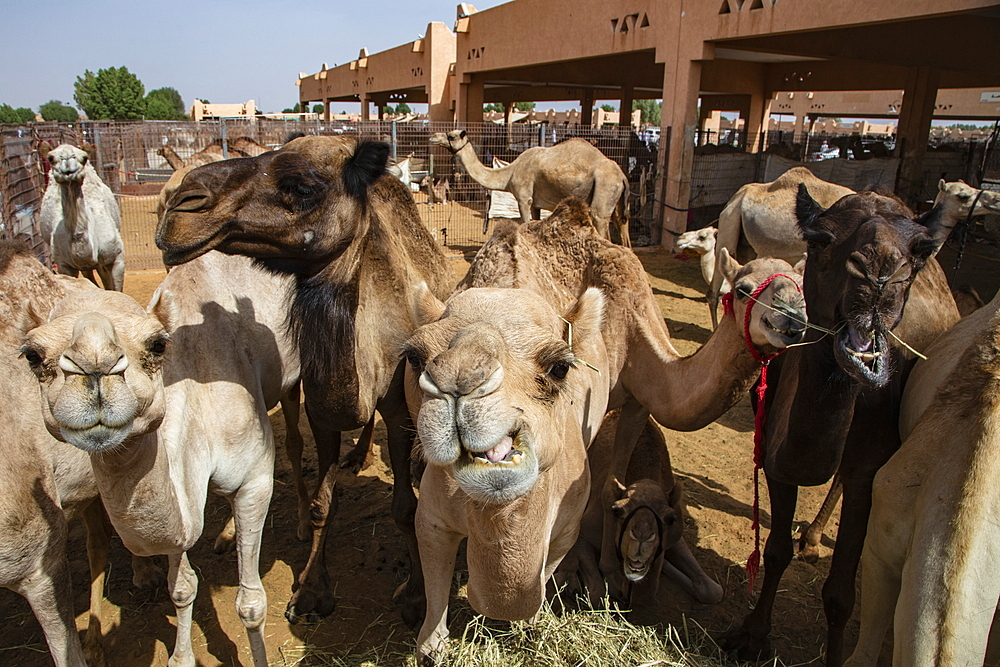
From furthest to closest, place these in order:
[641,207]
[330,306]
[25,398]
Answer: [641,207] < [330,306] < [25,398]

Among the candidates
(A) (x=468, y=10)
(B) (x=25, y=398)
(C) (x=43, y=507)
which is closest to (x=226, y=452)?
(C) (x=43, y=507)

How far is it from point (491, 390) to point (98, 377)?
4.23ft

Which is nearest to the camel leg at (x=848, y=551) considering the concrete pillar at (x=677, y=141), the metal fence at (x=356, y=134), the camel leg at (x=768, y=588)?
the camel leg at (x=768, y=588)

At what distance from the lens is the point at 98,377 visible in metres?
2.00

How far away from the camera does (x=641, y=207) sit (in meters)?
16.3

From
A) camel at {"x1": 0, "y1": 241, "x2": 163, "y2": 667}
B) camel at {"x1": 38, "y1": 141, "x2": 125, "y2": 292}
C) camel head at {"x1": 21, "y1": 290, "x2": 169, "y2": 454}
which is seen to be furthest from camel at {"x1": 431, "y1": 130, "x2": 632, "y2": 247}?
camel head at {"x1": 21, "y1": 290, "x2": 169, "y2": 454}

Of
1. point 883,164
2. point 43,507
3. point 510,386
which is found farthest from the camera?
point 883,164

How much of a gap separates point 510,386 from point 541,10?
700 inches

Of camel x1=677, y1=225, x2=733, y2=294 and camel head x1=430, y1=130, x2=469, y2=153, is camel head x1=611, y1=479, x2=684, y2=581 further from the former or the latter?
camel head x1=430, y1=130, x2=469, y2=153

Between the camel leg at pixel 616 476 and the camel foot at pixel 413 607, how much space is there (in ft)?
3.66

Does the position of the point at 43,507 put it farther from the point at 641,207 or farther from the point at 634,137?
the point at 634,137

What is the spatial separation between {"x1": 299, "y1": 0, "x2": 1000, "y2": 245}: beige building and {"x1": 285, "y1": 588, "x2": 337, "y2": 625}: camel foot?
11.0m

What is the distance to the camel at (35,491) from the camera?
8.34 feet

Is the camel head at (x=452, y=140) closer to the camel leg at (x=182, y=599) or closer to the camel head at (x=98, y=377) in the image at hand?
the camel leg at (x=182, y=599)
